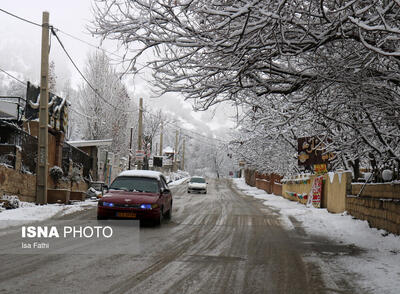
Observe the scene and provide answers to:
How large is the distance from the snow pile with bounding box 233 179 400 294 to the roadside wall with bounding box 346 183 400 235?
8.6 inches

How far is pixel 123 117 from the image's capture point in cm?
4547

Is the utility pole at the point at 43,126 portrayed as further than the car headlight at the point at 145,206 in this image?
Yes

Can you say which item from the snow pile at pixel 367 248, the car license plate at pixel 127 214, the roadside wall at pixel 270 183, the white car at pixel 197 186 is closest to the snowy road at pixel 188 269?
the snow pile at pixel 367 248

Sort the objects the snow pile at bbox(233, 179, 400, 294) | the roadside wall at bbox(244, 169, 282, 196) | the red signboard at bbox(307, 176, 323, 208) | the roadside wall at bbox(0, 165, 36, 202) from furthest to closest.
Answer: the roadside wall at bbox(244, 169, 282, 196)
the red signboard at bbox(307, 176, 323, 208)
the roadside wall at bbox(0, 165, 36, 202)
the snow pile at bbox(233, 179, 400, 294)

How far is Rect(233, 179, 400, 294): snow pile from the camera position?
6180mm

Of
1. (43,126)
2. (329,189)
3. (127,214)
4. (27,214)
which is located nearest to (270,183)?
(329,189)

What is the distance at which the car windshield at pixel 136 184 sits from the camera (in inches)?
520

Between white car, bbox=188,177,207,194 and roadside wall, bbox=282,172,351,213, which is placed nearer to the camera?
roadside wall, bbox=282,172,351,213

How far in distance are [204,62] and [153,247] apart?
147 inches

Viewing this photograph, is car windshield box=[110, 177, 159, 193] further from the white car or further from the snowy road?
the white car

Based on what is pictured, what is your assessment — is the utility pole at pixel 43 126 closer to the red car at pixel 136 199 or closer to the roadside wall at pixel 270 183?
the red car at pixel 136 199

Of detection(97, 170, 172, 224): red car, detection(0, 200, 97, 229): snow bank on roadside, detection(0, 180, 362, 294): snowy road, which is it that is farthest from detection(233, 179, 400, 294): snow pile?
detection(0, 200, 97, 229): snow bank on roadside

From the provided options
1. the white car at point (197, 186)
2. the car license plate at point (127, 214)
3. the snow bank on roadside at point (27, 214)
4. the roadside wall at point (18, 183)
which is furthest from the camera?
the white car at point (197, 186)

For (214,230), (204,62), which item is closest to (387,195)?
(214,230)
